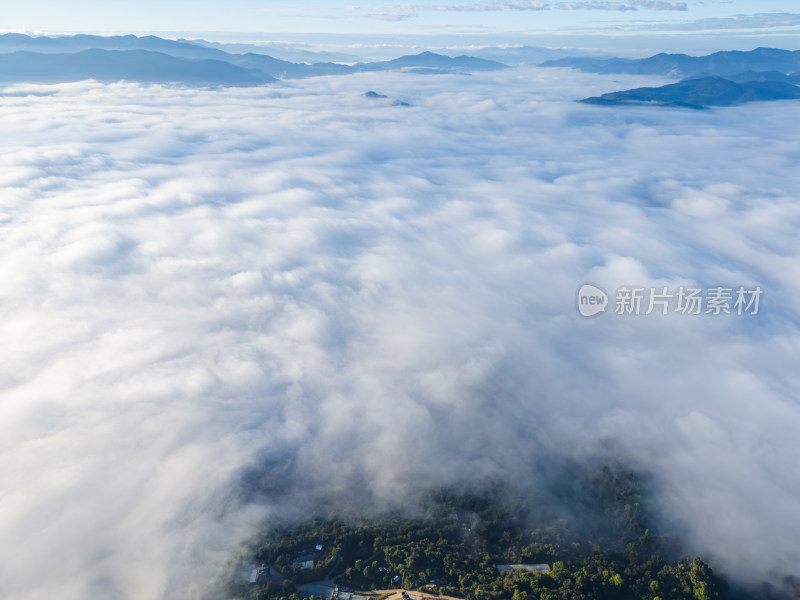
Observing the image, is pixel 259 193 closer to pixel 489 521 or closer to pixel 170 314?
pixel 170 314

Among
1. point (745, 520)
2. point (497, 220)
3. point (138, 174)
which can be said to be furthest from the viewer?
point (138, 174)

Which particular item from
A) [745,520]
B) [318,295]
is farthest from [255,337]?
[745,520]

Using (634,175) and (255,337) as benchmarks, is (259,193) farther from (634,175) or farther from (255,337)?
(634,175)

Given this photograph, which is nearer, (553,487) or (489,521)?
(489,521)

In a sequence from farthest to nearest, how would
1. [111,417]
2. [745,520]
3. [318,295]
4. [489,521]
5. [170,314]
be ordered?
[318,295]
[170,314]
[111,417]
[489,521]
[745,520]

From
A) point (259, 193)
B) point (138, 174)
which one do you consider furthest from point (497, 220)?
point (138, 174)

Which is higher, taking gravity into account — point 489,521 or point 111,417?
point 111,417
